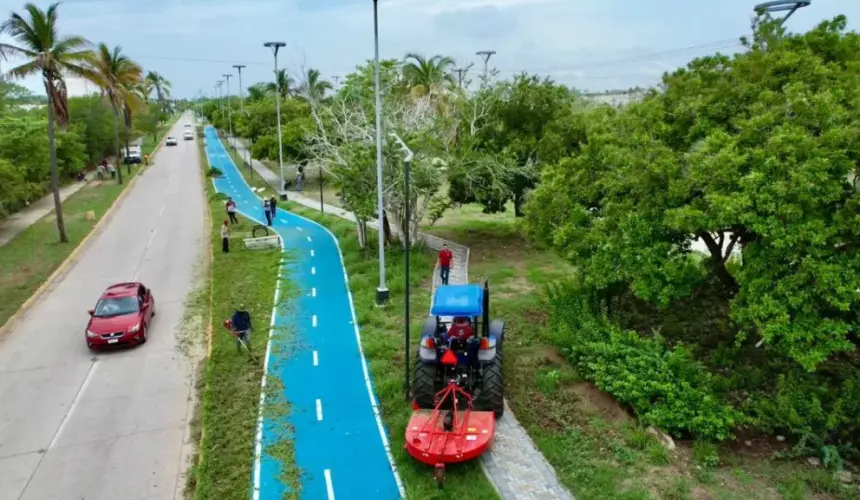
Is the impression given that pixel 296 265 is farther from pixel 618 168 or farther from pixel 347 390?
pixel 618 168

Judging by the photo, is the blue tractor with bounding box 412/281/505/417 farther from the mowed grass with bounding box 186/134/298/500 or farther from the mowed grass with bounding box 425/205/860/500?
the mowed grass with bounding box 186/134/298/500

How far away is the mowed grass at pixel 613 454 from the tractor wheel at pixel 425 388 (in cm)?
184

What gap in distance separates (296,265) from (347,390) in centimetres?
→ 1140

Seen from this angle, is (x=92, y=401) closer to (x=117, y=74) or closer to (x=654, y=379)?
(x=654, y=379)

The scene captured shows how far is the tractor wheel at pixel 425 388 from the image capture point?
1238cm

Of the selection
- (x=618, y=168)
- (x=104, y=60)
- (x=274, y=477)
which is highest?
(x=104, y=60)

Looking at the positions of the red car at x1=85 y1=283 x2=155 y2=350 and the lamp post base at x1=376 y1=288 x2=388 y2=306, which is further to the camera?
the lamp post base at x1=376 y1=288 x2=388 y2=306

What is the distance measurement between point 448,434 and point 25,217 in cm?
3138

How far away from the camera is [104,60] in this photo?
44.4 m

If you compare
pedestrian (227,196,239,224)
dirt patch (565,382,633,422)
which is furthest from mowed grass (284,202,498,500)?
pedestrian (227,196,239,224)

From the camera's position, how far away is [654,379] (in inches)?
491

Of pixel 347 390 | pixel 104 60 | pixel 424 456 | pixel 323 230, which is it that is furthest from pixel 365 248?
pixel 104 60

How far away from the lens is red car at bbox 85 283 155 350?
16.6 meters

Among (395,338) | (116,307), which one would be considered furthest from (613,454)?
(116,307)
